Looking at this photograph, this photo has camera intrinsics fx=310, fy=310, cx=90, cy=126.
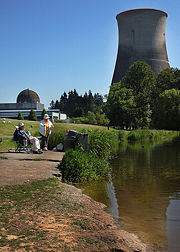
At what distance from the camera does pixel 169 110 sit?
150ft

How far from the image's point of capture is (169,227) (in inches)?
179

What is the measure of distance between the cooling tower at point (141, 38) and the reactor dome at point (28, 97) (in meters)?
43.4

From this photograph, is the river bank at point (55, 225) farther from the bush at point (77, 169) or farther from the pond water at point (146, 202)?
the bush at point (77, 169)

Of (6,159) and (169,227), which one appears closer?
(169,227)

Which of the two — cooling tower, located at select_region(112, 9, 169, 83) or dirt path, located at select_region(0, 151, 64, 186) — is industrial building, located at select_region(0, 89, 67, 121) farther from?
dirt path, located at select_region(0, 151, 64, 186)

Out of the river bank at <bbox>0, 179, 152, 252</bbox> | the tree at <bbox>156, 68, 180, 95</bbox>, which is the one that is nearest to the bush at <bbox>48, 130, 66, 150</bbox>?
the river bank at <bbox>0, 179, 152, 252</bbox>

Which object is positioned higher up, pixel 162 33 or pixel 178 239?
pixel 162 33

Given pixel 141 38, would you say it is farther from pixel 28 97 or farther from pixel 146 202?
pixel 146 202

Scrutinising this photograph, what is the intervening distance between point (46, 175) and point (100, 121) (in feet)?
225

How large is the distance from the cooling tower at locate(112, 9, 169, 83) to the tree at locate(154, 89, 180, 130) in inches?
371

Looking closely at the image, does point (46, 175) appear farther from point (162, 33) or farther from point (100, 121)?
point (100, 121)

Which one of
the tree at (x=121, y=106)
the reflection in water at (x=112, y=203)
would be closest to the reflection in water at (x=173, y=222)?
the reflection in water at (x=112, y=203)

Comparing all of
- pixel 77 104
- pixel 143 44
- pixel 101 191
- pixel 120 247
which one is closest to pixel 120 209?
pixel 101 191

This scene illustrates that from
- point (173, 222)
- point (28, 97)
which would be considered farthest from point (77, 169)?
point (28, 97)
